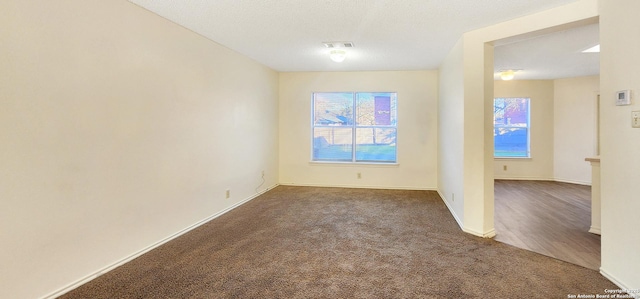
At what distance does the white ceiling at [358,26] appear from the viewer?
2543 mm

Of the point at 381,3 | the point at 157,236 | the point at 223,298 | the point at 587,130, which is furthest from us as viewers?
the point at 587,130

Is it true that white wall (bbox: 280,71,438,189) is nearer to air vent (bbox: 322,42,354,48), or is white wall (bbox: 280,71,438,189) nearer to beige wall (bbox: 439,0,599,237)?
air vent (bbox: 322,42,354,48)

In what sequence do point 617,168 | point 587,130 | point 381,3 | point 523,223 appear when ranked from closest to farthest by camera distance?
point 617,168 → point 381,3 → point 523,223 → point 587,130

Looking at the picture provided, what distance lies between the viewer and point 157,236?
111 inches

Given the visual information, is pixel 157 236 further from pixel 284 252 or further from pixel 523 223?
pixel 523 223

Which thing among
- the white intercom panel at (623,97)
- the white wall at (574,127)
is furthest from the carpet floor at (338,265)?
the white wall at (574,127)

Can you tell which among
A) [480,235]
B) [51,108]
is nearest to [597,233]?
[480,235]

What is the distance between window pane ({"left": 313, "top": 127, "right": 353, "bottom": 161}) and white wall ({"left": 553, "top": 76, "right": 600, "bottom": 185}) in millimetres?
4914

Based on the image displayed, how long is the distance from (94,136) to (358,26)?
108 inches

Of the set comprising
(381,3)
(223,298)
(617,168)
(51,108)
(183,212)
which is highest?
(381,3)

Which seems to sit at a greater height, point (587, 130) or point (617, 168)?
point (587, 130)

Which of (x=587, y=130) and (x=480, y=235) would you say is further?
(x=587, y=130)

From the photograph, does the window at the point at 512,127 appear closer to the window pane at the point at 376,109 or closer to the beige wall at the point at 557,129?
the beige wall at the point at 557,129

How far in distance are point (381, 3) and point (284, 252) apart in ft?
8.25
